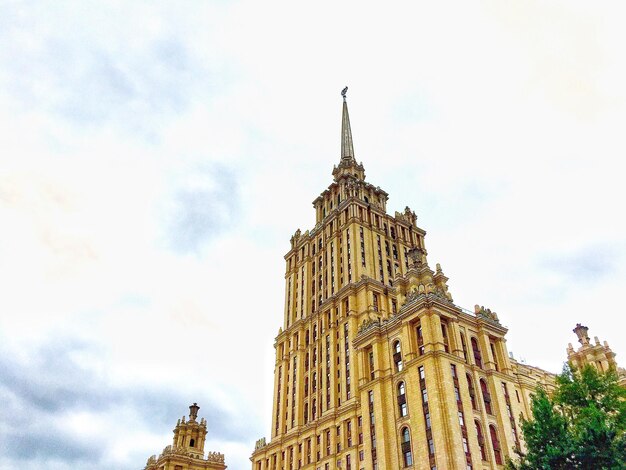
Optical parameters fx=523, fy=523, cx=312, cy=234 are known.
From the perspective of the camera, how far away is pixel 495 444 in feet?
206

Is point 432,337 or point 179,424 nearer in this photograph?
point 432,337

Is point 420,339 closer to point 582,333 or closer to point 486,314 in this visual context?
point 486,314

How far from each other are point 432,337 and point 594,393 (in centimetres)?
2559

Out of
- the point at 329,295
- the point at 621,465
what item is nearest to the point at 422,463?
the point at 621,465

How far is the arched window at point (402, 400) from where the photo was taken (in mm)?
65000

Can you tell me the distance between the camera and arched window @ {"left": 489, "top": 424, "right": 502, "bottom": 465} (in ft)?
201

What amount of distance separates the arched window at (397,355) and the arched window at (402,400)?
8.43 ft

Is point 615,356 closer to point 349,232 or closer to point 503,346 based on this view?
point 503,346

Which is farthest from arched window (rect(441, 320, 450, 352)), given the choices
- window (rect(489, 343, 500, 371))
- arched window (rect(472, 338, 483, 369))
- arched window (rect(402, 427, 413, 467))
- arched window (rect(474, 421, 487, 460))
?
arched window (rect(402, 427, 413, 467))

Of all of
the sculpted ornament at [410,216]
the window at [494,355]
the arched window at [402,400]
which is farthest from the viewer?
the sculpted ornament at [410,216]

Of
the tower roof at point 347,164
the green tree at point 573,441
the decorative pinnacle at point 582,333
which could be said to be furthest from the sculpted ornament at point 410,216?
the green tree at point 573,441

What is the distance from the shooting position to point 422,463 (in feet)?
193

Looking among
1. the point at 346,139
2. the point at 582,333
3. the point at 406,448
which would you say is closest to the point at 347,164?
the point at 346,139

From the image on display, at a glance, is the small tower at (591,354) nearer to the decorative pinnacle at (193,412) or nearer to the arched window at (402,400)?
the arched window at (402,400)
